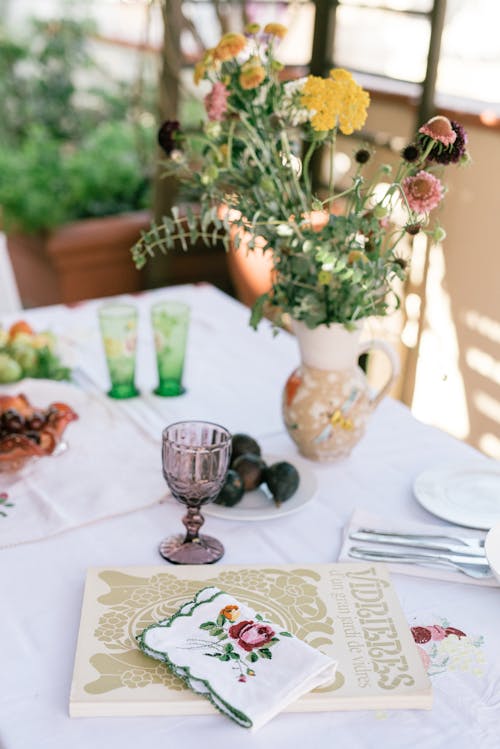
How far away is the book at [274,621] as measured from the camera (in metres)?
0.88

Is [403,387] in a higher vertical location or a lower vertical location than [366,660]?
lower

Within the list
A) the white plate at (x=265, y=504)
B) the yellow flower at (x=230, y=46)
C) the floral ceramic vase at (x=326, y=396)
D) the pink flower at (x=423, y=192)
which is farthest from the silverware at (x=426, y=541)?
the yellow flower at (x=230, y=46)

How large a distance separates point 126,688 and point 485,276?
7.64 ft

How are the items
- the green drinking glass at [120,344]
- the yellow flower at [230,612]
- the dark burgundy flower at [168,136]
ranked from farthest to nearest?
the green drinking glass at [120,344]
the dark burgundy flower at [168,136]
the yellow flower at [230,612]

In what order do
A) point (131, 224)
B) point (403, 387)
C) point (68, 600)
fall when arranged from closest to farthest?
point (68, 600) → point (403, 387) → point (131, 224)

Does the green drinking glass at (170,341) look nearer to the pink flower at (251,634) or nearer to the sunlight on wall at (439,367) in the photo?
the pink flower at (251,634)

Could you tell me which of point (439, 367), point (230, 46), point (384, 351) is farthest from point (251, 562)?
point (439, 367)

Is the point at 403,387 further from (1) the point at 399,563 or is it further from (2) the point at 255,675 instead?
(2) the point at 255,675

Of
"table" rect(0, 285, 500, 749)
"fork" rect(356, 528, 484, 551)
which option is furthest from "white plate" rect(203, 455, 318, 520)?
"fork" rect(356, 528, 484, 551)

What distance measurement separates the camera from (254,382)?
5.59ft

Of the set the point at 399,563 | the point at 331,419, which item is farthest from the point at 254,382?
the point at 399,563

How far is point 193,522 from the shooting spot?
3.76 feet

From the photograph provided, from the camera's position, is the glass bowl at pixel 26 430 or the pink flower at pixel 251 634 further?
the glass bowl at pixel 26 430

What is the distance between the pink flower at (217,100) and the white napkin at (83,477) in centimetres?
52
